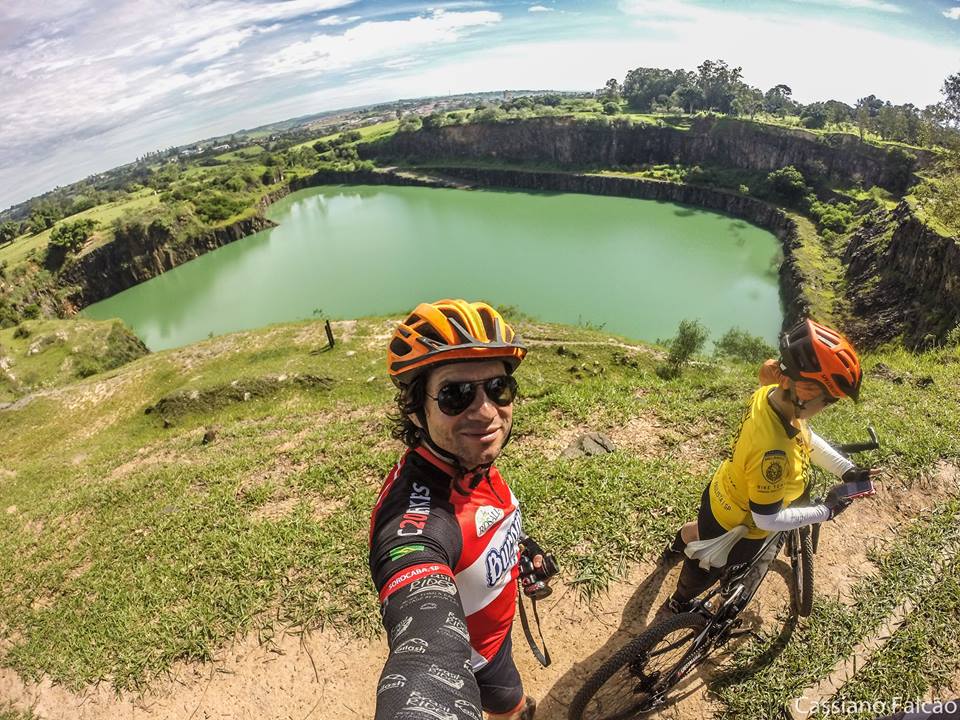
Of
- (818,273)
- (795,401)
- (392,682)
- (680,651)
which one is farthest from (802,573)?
(818,273)

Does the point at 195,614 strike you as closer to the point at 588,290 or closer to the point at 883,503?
the point at 883,503

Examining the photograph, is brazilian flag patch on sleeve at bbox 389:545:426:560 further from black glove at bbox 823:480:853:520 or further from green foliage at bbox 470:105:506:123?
green foliage at bbox 470:105:506:123

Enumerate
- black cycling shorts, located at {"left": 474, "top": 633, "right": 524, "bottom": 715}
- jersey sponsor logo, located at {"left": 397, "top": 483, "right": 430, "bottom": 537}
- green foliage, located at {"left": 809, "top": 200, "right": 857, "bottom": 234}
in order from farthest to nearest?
green foliage, located at {"left": 809, "top": 200, "right": 857, "bottom": 234}, black cycling shorts, located at {"left": 474, "top": 633, "right": 524, "bottom": 715}, jersey sponsor logo, located at {"left": 397, "top": 483, "right": 430, "bottom": 537}

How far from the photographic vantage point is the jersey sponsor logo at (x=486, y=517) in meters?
2.84

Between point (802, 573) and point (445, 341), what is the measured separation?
4.40m

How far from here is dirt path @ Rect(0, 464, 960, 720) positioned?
16.1 ft

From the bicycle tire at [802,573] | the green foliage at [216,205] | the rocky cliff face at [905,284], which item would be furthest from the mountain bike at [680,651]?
the green foliage at [216,205]

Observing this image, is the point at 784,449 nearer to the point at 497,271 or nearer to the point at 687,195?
the point at 497,271

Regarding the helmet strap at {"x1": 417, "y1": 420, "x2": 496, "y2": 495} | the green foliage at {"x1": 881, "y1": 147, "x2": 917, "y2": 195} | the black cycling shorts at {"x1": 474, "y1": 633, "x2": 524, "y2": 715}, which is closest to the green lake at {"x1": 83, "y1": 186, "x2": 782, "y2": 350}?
the green foliage at {"x1": 881, "y1": 147, "x2": 917, "y2": 195}

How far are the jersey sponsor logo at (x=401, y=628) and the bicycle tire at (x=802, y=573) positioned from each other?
4088 mm

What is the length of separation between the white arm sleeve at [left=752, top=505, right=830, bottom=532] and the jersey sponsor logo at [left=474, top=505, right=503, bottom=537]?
87.6 inches

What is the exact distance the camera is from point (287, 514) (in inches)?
292

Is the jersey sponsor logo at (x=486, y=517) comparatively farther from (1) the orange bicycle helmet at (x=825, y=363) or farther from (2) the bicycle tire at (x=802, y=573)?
(2) the bicycle tire at (x=802, y=573)

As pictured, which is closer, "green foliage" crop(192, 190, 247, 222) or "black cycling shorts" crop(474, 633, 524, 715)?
"black cycling shorts" crop(474, 633, 524, 715)
